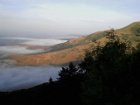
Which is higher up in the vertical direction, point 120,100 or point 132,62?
point 132,62

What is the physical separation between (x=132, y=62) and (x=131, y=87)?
5.02 m

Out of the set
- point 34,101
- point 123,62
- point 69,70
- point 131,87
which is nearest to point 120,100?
point 131,87

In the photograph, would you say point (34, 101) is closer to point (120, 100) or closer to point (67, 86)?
point (67, 86)

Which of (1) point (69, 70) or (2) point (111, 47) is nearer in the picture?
(2) point (111, 47)

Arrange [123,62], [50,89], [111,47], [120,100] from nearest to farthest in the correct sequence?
[120,100]
[123,62]
[111,47]
[50,89]

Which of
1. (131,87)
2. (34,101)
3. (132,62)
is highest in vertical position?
(132,62)

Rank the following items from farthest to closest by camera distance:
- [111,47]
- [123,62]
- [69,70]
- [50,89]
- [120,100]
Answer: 1. [50,89]
2. [69,70]
3. [111,47]
4. [123,62]
5. [120,100]

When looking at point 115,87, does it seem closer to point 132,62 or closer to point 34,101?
point 132,62

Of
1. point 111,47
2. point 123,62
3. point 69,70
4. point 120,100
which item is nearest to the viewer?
point 120,100

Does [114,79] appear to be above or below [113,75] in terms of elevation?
below

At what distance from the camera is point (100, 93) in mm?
57438

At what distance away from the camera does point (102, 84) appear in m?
58.2

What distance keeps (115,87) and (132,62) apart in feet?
17.8

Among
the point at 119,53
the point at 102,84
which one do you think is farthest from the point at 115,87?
the point at 119,53
